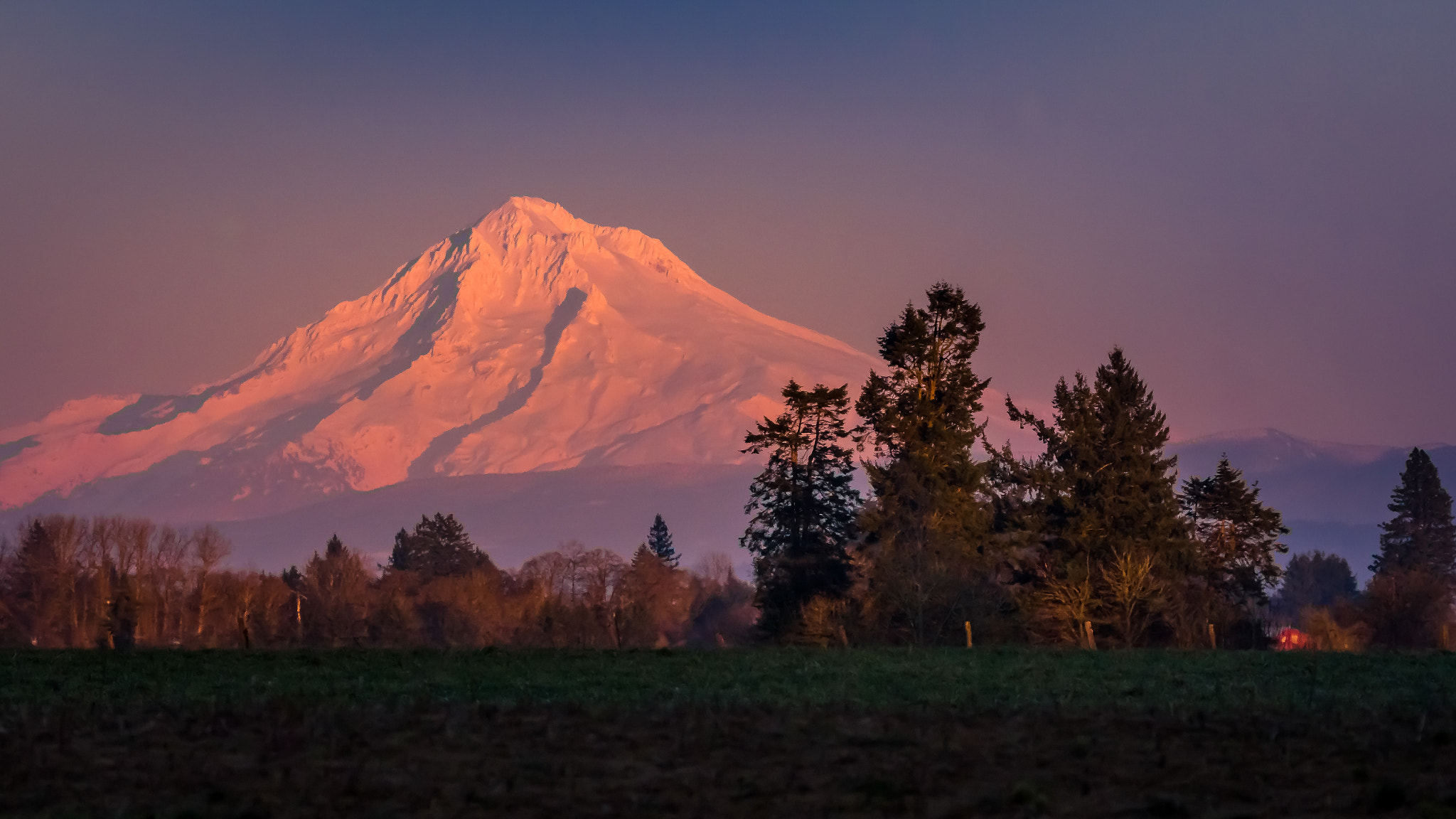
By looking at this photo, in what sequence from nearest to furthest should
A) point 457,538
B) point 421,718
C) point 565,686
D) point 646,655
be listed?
point 421,718 < point 565,686 < point 646,655 < point 457,538

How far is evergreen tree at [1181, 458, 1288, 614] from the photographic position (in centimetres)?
7462

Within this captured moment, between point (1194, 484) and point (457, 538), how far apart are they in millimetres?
96562

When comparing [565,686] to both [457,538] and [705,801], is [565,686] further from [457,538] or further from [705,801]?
[457,538]

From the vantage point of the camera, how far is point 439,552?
15325cm

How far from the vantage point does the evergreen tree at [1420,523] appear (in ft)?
400

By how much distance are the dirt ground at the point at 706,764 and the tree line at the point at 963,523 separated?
42.1 meters

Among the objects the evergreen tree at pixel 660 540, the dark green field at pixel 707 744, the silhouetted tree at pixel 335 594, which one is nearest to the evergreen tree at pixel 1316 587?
the evergreen tree at pixel 660 540

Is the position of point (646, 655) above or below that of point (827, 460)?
below

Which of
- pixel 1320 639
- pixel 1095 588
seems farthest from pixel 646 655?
pixel 1320 639

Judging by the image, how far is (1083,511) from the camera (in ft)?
213

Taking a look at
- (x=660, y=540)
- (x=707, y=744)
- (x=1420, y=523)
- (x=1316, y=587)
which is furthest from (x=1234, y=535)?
(x=1316, y=587)

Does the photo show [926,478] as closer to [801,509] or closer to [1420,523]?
[801,509]

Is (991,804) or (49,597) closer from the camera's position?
(991,804)

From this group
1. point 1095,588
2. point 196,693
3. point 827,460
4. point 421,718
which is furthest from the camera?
point 827,460
